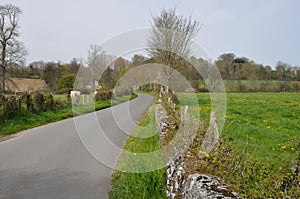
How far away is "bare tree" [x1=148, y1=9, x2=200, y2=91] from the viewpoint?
20.3m

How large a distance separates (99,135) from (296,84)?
44816 millimetres

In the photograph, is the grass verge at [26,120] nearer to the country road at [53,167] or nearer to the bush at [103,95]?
the country road at [53,167]

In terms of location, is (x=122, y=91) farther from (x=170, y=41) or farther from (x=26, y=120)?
(x=26, y=120)

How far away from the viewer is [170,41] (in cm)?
2067

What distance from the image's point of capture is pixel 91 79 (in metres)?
26.8

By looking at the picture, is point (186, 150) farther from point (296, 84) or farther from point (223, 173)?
point (296, 84)

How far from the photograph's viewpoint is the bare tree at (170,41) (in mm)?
20312

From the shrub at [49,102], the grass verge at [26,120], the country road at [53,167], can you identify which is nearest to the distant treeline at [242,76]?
the shrub at [49,102]

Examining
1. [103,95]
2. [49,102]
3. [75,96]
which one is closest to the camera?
[49,102]

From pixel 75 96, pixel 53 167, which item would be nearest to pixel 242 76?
pixel 75 96

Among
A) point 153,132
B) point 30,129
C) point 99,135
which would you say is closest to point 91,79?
point 30,129

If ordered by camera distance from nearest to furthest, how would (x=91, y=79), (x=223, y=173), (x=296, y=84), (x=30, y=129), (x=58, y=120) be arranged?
(x=223, y=173)
(x=30, y=129)
(x=58, y=120)
(x=91, y=79)
(x=296, y=84)

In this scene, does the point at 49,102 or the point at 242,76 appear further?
the point at 242,76

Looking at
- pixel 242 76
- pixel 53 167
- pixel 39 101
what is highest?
pixel 242 76
